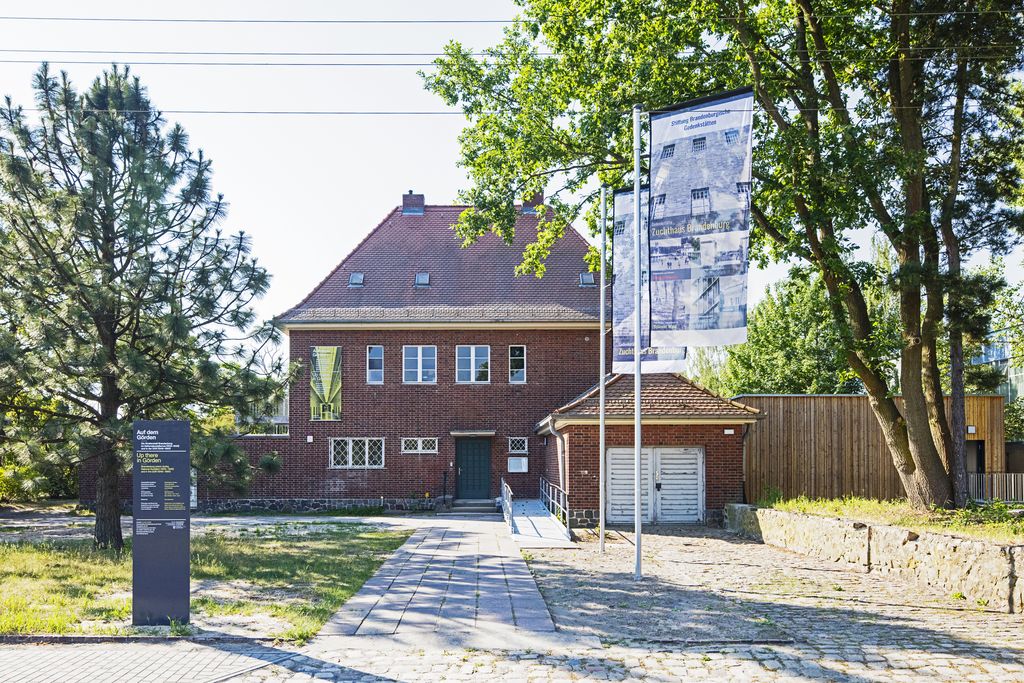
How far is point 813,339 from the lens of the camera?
37875 mm

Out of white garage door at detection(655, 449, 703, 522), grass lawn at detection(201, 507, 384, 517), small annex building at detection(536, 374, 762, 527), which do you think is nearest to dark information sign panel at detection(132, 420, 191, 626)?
small annex building at detection(536, 374, 762, 527)

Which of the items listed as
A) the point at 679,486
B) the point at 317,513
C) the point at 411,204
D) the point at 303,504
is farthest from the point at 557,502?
the point at 411,204

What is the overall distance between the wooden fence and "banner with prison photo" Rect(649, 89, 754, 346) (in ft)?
35.8

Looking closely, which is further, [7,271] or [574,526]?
[574,526]

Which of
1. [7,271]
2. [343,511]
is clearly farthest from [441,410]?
[7,271]

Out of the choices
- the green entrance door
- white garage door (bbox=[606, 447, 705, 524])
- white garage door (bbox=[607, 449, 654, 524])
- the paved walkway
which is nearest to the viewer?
the paved walkway

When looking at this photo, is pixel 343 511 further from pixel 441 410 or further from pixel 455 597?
pixel 455 597

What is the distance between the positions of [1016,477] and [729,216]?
16.1 m

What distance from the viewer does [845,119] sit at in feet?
55.7

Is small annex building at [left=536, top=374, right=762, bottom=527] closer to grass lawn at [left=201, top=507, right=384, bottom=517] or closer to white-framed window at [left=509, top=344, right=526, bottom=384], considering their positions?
white-framed window at [left=509, top=344, right=526, bottom=384]

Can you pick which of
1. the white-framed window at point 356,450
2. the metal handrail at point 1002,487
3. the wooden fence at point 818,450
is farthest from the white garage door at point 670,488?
the white-framed window at point 356,450

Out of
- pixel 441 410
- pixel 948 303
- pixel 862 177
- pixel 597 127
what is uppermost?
pixel 597 127

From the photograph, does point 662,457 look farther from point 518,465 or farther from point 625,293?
point 518,465

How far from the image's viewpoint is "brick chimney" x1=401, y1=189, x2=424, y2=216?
31875 millimetres
